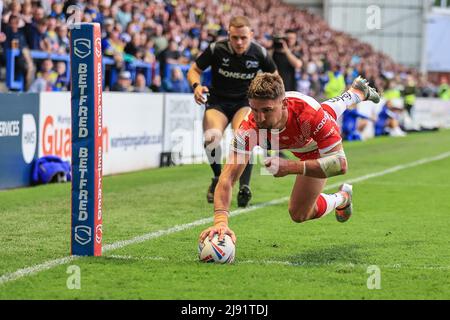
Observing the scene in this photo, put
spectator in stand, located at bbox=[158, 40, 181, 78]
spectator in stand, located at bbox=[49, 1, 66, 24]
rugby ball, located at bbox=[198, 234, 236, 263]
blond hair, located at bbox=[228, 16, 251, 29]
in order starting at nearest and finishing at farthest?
rugby ball, located at bbox=[198, 234, 236, 263] → blond hair, located at bbox=[228, 16, 251, 29] → spectator in stand, located at bbox=[49, 1, 66, 24] → spectator in stand, located at bbox=[158, 40, 181, 78]

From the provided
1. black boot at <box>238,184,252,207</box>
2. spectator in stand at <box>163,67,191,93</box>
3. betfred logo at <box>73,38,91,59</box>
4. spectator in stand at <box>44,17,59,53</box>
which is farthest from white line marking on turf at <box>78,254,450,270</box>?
spectator in stand at <box>163,67,191,93</box>

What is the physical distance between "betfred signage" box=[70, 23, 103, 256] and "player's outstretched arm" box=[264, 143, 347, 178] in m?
1.58

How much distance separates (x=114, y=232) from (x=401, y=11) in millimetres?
51562

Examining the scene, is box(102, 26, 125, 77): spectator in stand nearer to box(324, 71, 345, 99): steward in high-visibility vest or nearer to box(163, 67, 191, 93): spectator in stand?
box(163, 67, 191, 93): spectator in stand

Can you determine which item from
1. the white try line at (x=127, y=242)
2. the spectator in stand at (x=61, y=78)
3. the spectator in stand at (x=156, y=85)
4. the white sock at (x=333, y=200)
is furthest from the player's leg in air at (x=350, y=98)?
the spectator in stand at (x=156, y=85)

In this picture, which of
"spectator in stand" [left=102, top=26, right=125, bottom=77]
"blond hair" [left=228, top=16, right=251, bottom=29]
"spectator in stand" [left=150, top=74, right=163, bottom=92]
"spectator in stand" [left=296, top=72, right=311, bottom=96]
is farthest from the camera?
"spectator in stand" [left=296, top=72, right=311, bottom=96]

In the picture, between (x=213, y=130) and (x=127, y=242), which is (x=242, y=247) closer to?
(x=127, y=242)

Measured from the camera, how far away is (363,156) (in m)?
21.1

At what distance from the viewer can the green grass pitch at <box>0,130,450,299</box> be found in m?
6.43

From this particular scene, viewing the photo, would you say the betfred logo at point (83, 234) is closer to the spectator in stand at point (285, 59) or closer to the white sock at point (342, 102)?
the white sock at point (342, 102)

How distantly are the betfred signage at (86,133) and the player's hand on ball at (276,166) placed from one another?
1.57 metres

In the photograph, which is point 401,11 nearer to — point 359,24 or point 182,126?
point 359,24

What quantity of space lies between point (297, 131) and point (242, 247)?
1.35 meters
